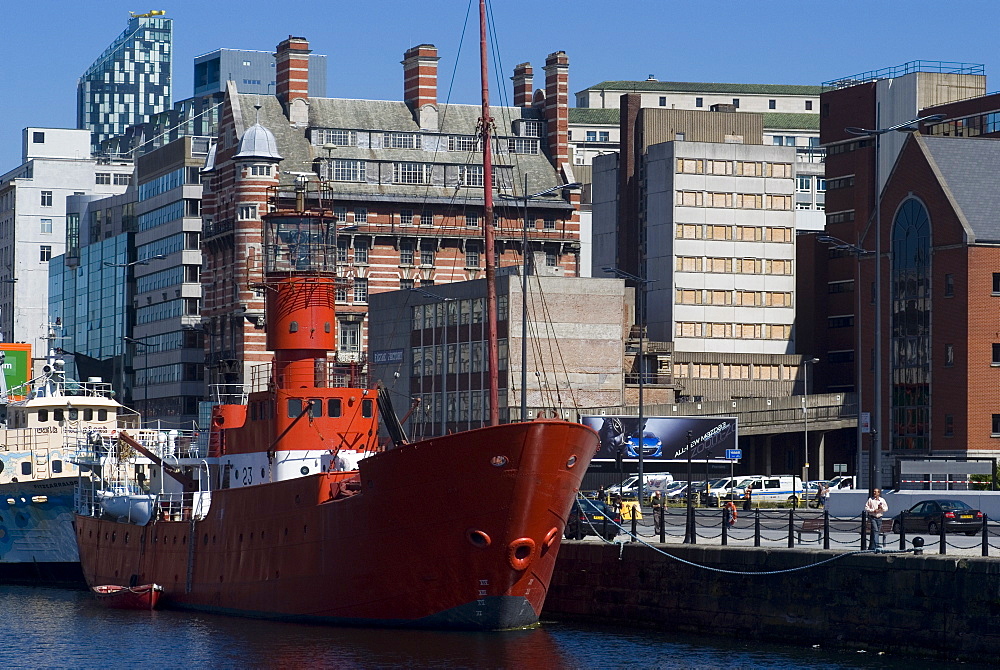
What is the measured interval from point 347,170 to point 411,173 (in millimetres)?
4931

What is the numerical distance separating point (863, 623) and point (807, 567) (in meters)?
1.86

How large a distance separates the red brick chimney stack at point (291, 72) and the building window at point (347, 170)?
7.39 m

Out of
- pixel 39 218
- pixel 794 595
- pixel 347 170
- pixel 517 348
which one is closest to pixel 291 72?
pixel 347 170

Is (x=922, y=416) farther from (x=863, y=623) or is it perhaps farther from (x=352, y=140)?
(x=863, y=623)

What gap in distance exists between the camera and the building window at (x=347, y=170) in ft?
411

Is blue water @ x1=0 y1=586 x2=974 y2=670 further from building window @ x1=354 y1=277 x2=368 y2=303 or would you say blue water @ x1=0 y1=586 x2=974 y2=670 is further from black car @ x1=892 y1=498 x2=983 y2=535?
building window @ x1=354 y1=277 x2=368 y2=303

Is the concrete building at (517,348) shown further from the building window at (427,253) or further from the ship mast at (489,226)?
the ship mast at (489,226)

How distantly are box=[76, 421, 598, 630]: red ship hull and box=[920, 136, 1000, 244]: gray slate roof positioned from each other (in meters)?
55.0

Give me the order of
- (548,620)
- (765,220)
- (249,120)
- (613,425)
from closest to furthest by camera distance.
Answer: (548,620)
(613,425)
(249,120)
(765,220)

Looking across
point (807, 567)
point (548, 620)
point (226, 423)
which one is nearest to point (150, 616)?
point (226, 423)

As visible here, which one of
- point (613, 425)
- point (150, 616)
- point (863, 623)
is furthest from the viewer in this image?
point (613, 425)

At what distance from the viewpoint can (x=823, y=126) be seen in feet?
429

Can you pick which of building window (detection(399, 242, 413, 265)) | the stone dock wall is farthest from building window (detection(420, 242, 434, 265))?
the stone dock wall

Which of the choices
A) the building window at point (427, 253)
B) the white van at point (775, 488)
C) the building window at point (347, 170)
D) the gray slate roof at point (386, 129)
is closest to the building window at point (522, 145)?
the gray slate roof at point (386, 129)
